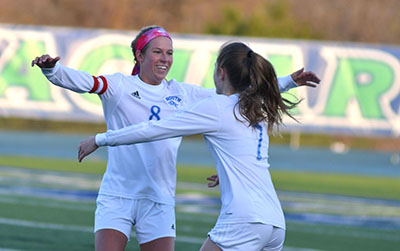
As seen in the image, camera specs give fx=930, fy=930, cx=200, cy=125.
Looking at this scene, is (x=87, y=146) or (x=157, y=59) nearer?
(x=87, y=146)

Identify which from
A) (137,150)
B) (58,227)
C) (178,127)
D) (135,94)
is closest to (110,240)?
(137,150)

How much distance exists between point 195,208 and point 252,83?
25.7ft

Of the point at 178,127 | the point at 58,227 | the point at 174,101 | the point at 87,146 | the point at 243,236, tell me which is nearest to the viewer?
the point at 243,236

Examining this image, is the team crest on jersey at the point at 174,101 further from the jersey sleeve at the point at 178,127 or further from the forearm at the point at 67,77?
the jersey sleeve at the point at 178,127

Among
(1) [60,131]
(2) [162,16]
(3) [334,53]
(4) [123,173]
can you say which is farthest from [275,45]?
(2) [162,16]

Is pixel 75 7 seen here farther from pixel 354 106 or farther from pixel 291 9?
pixel 354 106

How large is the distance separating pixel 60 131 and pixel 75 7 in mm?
14426

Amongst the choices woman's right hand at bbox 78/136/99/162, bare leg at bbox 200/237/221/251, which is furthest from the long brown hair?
woman's right hand at bbox 78/136/99/162

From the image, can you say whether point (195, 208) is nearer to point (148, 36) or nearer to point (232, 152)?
point (148, 36)

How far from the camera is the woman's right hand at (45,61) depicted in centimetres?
536

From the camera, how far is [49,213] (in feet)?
37.4

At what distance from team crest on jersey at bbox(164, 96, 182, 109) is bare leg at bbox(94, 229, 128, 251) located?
888mm

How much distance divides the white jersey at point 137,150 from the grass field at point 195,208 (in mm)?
3122

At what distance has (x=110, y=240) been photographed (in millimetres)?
5551
